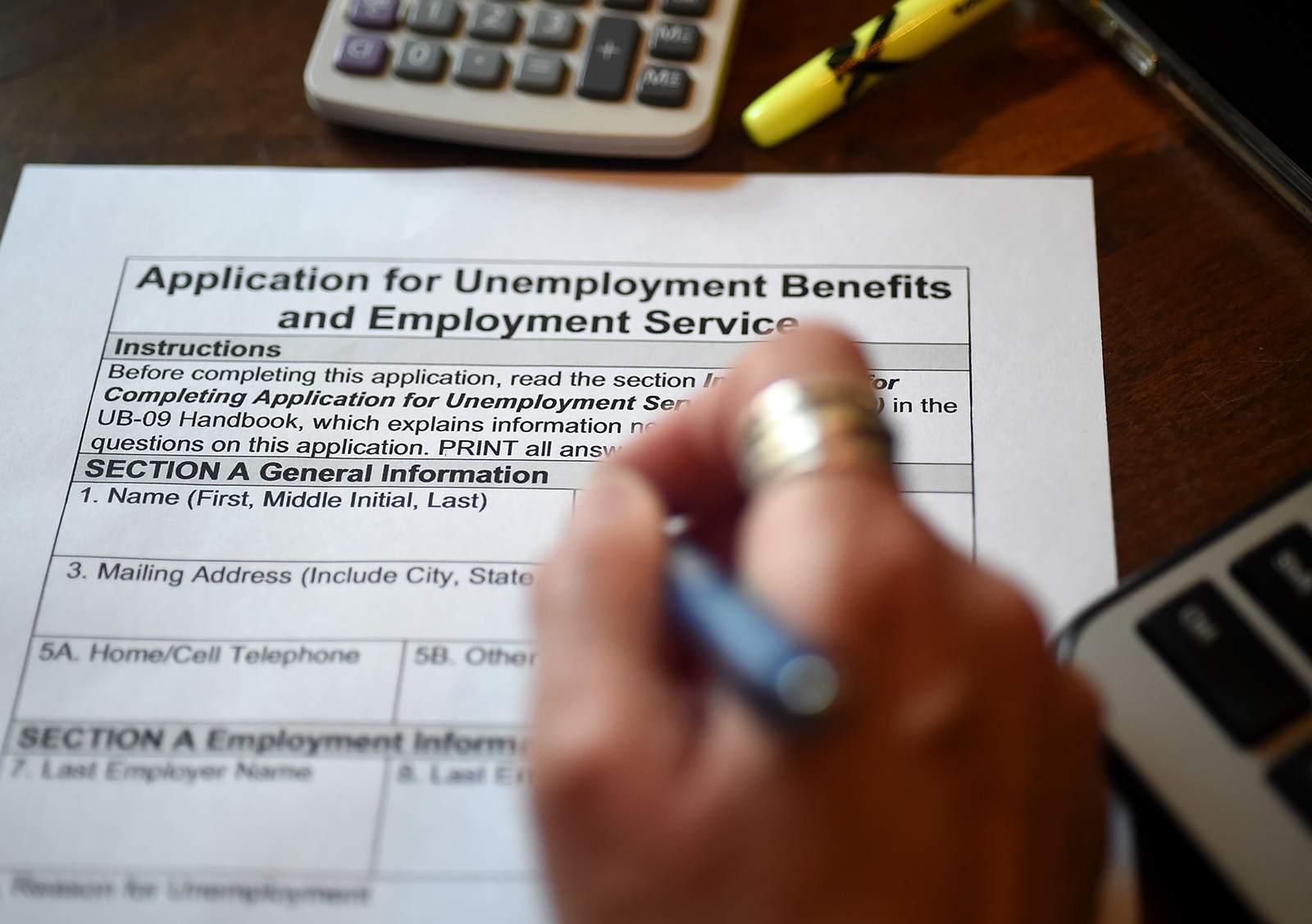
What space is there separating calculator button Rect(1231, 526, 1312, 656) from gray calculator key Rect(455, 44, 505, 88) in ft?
1.04

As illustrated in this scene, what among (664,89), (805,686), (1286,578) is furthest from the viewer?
(664,89)

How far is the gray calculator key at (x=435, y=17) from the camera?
1.38 feet

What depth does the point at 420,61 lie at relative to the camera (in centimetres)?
41

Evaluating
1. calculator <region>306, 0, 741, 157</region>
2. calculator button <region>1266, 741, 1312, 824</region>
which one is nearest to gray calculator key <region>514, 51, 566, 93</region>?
calculator <region>306, 0, 741, 157</region>

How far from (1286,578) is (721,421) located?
0.17 metres

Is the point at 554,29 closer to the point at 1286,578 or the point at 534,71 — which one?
the point at 534,71

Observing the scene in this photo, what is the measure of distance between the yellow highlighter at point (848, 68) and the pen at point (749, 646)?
245 millimetres

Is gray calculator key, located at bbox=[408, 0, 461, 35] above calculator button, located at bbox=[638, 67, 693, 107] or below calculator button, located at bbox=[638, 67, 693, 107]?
above

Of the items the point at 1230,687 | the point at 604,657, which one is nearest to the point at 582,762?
the point at 604,657

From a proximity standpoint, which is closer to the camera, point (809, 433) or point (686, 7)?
point (809, 433)

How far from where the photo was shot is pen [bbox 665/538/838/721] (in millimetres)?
182

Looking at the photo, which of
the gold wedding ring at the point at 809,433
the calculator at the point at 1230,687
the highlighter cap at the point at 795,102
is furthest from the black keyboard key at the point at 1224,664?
the highlighter cap at the point at 795,102

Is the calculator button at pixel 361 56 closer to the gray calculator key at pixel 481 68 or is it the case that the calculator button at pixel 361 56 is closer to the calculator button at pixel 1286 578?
the gray calculator key at pixel 481 68

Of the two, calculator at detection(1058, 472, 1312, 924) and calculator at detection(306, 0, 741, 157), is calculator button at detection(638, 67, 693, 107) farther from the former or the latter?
calculator at detection(1058, 472, 1312, 924)
